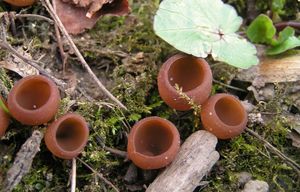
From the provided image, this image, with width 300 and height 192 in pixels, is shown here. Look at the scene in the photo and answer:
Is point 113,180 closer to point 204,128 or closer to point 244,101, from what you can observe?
point 204,128

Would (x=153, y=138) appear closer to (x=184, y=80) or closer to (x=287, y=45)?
(x=184, y=80)

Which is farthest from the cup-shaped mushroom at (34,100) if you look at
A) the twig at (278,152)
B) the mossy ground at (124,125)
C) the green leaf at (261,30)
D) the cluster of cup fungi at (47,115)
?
the green leaf at (261,30)

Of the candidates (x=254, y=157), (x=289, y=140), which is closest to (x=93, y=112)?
(x=254, y=157)

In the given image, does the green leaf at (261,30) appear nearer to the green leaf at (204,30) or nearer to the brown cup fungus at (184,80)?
the green leaf at (204,30)

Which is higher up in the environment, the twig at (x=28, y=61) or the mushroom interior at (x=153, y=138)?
the twig at (x=28, y=61)

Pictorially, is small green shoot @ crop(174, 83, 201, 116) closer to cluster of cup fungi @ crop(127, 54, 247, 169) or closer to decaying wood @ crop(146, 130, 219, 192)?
cluster of cup fungi @ crop(127, 54, 247, 169)

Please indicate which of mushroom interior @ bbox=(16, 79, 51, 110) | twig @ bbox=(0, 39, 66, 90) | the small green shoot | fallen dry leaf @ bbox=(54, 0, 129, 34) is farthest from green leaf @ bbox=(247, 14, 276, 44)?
mushroom interior @ bbox=(16, 79, 51, 110)

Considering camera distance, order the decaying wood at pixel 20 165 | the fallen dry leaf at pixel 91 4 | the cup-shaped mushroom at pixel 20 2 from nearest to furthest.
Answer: the decaying wood at pixel 20 165, the cup-shaped mushroom at pixel 20 2, the fallen dry leaf at pixel 91 4
